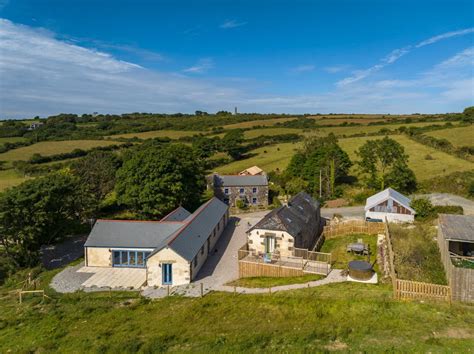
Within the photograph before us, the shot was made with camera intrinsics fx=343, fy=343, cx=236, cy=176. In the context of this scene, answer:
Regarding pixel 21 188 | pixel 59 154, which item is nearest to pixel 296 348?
pixel 21 188

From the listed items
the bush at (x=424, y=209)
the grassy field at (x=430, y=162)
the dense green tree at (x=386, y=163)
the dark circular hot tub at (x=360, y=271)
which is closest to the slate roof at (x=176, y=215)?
the dark circular hot tub at (x=360, y=271)

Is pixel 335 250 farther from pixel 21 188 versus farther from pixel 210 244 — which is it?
pixel 21 188

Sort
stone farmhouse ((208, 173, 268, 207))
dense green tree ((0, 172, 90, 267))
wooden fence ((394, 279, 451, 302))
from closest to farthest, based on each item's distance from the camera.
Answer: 1. wooden fence ((394, 279, 451, 302))
2. dense green tree ((0, 172, 90, 267))
3. stone farmhouse ((208, 173, 268, 207))

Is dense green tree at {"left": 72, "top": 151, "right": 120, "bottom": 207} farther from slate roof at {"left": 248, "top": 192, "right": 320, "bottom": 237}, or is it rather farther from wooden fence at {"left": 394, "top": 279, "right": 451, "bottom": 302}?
wooden fence at {"left": 394, "top": 279, "right": 451, "bottom": 302}

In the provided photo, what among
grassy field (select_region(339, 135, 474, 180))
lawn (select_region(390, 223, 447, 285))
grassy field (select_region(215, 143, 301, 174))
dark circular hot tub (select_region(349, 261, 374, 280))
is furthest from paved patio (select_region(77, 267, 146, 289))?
grassy field (select_region(339, 135, 474, 180))

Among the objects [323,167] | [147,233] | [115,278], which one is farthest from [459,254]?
[323,167]

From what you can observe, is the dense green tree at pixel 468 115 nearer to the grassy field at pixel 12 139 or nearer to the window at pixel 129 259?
the window at pixel 129 259

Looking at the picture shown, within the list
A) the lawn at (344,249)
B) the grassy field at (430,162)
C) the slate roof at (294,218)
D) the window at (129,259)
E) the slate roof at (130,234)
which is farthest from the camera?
the grassy field at (430,162)
